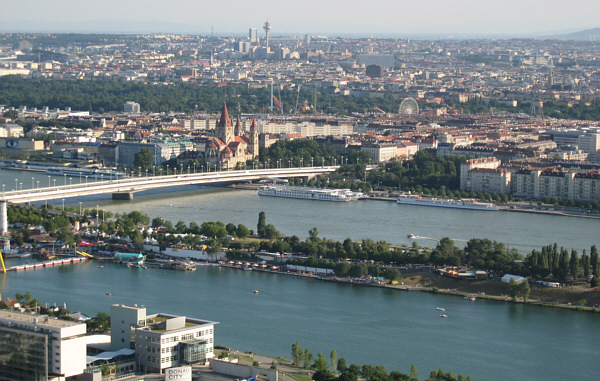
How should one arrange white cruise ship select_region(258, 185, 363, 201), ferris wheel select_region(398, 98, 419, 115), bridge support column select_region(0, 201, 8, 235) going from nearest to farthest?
bridge support column select_region(0, 201, 8, 235) < white cruise ship select_region(258, 185, 363, 201) < ferris wheel select_region(398, 98, 419, 115)

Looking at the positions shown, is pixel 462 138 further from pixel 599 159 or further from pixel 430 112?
pixel 430 112

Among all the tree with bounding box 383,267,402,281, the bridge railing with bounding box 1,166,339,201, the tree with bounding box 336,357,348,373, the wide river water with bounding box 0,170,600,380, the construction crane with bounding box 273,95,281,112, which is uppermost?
the construction crane with bounding box 273,95,281,112

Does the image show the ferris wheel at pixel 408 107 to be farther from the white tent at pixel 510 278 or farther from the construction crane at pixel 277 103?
the white tent at pixel 510 278

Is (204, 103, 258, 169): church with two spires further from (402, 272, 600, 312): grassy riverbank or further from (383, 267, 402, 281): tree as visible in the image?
(402, 272, 600, 312): grassy riverbank

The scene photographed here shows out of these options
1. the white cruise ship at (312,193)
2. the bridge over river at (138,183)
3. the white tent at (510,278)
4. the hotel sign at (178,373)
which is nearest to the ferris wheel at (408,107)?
the bridge over river at (138,183)

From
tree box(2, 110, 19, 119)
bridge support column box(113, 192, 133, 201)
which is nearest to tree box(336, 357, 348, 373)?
bridge support column box(113, 192, 133, 201)

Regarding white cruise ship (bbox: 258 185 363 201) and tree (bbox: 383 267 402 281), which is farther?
white cruise ship (bbox: 258 185 363 201)

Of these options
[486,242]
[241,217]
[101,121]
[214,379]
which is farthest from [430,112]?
[214,379]
